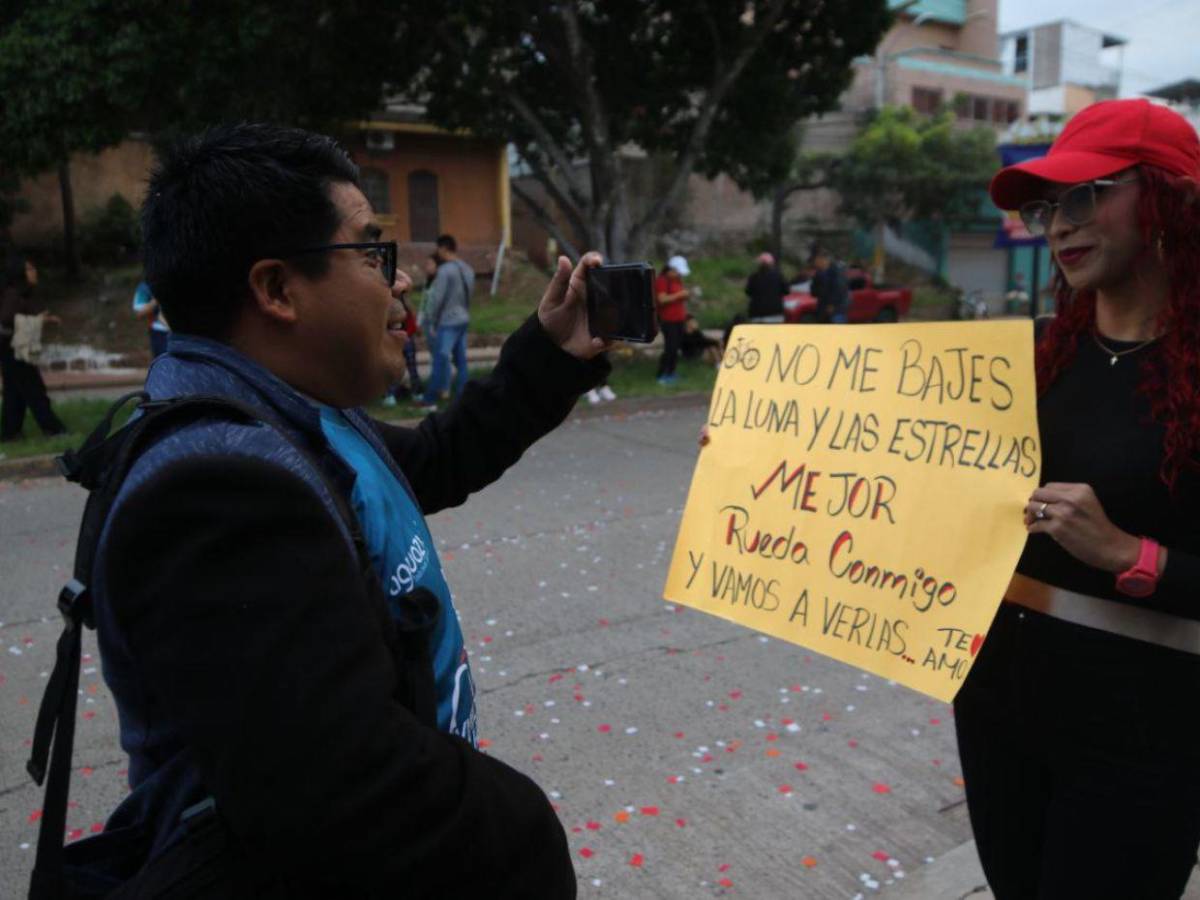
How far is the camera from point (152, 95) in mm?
11398

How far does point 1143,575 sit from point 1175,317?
1.46ft

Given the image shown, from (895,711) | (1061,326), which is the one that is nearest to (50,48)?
(895,711)

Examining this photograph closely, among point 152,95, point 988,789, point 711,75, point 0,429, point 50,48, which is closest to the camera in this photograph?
point 988,789

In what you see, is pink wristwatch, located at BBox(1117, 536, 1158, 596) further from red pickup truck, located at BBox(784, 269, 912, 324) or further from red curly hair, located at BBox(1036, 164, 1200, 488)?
red pickup truck, located at BBox(784, 269, 912, 324)

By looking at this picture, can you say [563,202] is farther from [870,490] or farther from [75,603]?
[75,603]

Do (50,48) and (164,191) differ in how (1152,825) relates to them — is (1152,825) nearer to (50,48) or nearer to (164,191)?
(164,191)

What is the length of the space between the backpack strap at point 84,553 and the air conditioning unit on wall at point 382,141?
2349cm

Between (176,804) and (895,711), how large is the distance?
337cm

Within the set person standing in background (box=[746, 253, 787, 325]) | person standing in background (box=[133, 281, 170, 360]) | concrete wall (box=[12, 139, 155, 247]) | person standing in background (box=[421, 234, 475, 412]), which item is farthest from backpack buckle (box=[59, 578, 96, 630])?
concrete wall (box=[12, 139, 155, 247])

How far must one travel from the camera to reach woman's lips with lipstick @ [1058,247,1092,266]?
70.7 inches

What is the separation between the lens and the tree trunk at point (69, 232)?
21.2 meters

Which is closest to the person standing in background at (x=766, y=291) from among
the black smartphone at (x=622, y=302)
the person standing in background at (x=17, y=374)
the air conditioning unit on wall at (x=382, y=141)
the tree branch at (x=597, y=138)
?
the tree branch at (x=597, y=138)

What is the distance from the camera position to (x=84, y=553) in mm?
1097

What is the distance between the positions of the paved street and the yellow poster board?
1282mm
